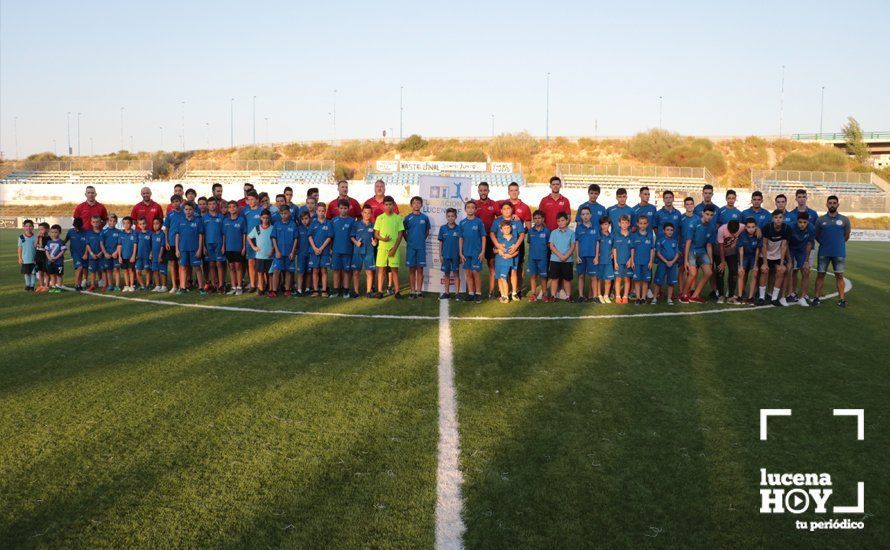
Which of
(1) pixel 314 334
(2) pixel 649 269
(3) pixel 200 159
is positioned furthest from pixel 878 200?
(3) pixel 200 159

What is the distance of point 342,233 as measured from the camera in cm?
1020

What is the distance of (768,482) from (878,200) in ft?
131

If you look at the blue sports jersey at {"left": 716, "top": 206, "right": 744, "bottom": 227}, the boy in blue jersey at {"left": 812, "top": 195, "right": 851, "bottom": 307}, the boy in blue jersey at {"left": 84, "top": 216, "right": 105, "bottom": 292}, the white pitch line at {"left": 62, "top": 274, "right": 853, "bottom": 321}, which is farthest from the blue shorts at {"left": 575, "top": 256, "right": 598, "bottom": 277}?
the boy in blue jersey at {"left": 84, "top": 216, "right": 105, "bottom": 292}

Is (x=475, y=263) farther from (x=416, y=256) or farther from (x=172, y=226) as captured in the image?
(x=172, y=226)

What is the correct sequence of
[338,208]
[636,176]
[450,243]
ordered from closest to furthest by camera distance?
[450,243] → [338,208] → [636,176]

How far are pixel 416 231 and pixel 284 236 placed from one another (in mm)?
2158

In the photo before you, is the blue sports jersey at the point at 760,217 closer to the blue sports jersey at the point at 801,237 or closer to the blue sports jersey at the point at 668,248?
the blue sports jersey at the point at 801,237

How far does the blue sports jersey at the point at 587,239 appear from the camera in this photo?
1002 cm

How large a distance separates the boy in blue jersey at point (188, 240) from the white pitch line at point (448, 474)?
6355 mm

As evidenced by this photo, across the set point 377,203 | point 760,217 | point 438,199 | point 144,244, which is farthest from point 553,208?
point 144,244

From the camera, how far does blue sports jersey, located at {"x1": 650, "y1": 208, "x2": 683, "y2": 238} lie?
400 inches

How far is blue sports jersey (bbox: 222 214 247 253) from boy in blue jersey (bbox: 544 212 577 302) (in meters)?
5.04

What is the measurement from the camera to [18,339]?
23.5ft

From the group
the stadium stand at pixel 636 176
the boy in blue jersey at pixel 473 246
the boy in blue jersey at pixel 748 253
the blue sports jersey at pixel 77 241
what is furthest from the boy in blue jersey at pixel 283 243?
the stadium stand at pixel 636 176
